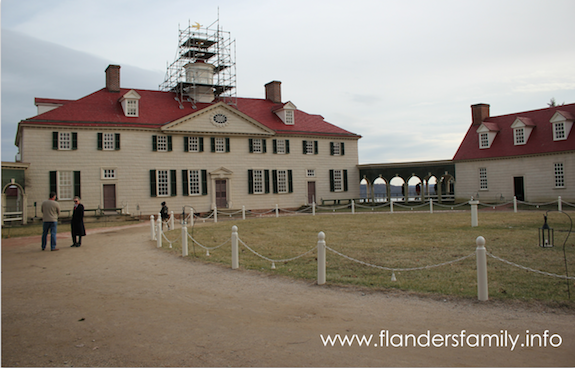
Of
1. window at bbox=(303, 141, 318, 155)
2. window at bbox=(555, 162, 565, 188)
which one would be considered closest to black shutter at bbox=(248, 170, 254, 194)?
window at bbox=(303, 141, 318, 155)

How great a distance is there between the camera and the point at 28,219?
27.3m

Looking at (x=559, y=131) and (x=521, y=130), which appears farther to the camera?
(x=521, y=130)

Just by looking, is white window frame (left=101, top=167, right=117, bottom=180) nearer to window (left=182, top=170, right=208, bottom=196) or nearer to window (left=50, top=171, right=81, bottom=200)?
window (left=50, top=171, right=81, bottom=200)

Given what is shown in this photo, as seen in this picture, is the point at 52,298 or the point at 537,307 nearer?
the point at 537,307

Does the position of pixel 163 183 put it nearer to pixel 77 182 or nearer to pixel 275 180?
pixel 77 182

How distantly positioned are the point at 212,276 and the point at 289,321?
162 inches

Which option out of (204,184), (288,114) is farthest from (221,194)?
(288,114)

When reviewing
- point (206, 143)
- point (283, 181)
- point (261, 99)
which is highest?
point (261, 99)

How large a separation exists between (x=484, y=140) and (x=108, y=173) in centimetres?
2875

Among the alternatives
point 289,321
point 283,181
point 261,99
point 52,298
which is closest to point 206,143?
point 283,181

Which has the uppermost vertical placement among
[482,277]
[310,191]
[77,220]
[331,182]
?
[331,182]

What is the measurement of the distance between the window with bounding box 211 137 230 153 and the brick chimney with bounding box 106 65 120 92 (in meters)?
8.56

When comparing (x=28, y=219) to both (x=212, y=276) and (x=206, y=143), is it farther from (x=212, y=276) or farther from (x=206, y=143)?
(x=212, y=276)

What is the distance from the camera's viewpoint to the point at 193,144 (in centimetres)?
3369
